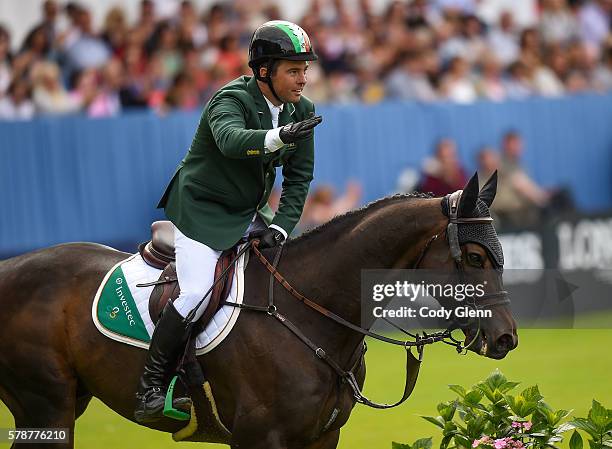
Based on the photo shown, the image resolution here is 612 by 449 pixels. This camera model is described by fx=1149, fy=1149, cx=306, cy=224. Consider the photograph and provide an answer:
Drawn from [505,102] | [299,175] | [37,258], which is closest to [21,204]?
[37,258]

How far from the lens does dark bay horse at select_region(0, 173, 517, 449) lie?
5.96 meters

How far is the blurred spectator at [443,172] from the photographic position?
1455 cm

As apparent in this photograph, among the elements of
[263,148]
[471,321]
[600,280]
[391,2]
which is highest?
[391,2]

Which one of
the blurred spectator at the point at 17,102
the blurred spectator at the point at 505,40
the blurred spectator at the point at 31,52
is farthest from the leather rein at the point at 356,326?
the blurred spectator at the point at 505,40

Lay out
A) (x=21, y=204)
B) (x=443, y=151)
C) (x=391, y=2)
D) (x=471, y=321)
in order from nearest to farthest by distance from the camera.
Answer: (x=471, y=321) → (x=21, y=204) → (x=443, y=151) → (x=391, y=2)

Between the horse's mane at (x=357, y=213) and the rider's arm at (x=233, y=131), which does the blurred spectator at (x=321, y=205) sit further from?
the rider's arm at (x=233, y=131)

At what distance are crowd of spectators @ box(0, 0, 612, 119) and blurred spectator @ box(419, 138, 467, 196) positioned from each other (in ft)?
4.82

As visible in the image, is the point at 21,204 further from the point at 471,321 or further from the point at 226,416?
the point at 471,321

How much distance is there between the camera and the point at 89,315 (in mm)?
6621

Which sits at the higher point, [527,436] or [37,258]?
[37,258]

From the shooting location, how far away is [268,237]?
253 inches

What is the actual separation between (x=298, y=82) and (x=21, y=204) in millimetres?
6668

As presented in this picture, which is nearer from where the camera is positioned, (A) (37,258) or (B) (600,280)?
(A) (37,258)

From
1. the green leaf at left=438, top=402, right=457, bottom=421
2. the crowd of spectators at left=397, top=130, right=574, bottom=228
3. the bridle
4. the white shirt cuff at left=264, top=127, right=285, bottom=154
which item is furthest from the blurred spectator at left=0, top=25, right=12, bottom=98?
the green leaf at left=438, top=402, right=457, bottom=421
